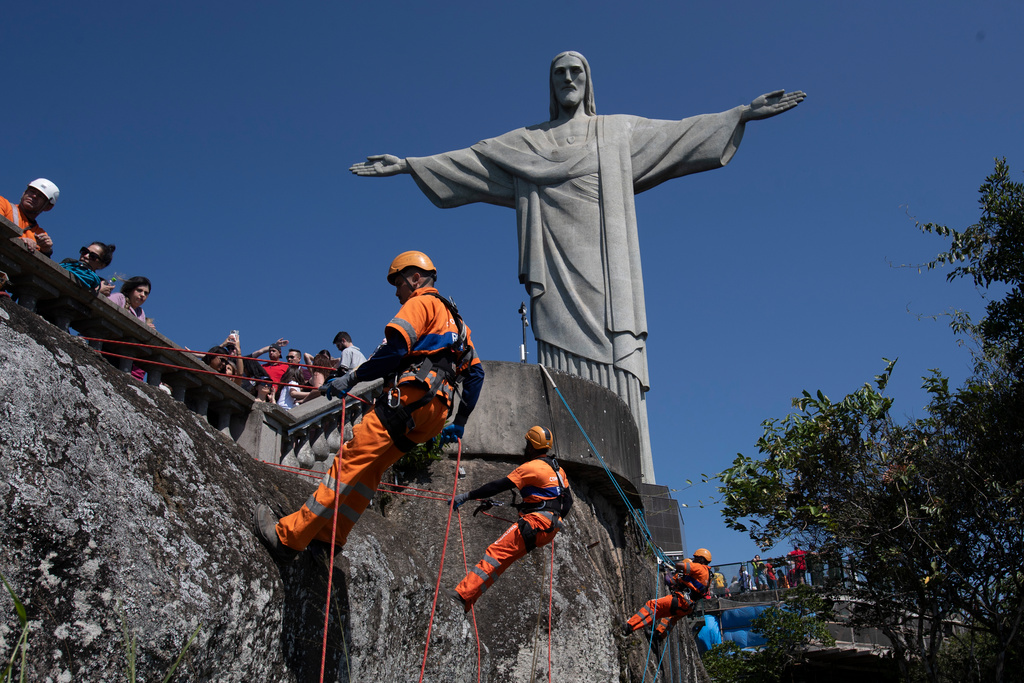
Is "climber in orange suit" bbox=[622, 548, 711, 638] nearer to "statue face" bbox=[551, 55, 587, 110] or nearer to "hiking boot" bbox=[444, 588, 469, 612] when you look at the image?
"hiking boot" bbox=[444, 588, 469, 612]

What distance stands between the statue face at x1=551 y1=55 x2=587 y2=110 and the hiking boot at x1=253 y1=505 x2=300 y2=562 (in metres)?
12.4

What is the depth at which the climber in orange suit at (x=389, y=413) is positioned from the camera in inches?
170

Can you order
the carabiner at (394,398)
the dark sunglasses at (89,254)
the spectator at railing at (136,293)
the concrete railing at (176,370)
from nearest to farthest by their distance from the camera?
the carabiner at (394,398) < the concrete railing at (176,370) < the dark sunglasses at (89,254) < the spectator at railing at (136,293)

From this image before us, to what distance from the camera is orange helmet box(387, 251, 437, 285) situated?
5172mm

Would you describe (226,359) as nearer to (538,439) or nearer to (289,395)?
(289,395)

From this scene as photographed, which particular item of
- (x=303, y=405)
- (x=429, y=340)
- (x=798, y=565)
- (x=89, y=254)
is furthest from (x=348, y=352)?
(x=798, y=565)

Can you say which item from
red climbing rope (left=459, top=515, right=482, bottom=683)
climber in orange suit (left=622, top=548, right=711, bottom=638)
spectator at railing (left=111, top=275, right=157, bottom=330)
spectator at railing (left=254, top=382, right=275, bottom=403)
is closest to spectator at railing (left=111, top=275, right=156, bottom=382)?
spectator at railing (left=111, top=275, right=157, bottom=330)

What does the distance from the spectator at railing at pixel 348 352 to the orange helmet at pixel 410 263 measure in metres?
4.01

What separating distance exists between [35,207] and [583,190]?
10.1 m

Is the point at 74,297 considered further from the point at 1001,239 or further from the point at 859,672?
the point at 859,672

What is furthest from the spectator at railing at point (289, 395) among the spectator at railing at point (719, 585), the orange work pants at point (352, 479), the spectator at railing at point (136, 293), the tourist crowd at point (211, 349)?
the spectator at railing at point (719, 585)

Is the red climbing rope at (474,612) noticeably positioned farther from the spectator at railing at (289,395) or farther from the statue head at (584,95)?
the statue head at (584,95)

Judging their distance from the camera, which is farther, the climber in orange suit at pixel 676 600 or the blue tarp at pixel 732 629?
the blue tarp at pixel 732 629

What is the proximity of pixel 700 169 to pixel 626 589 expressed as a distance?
8.30m
